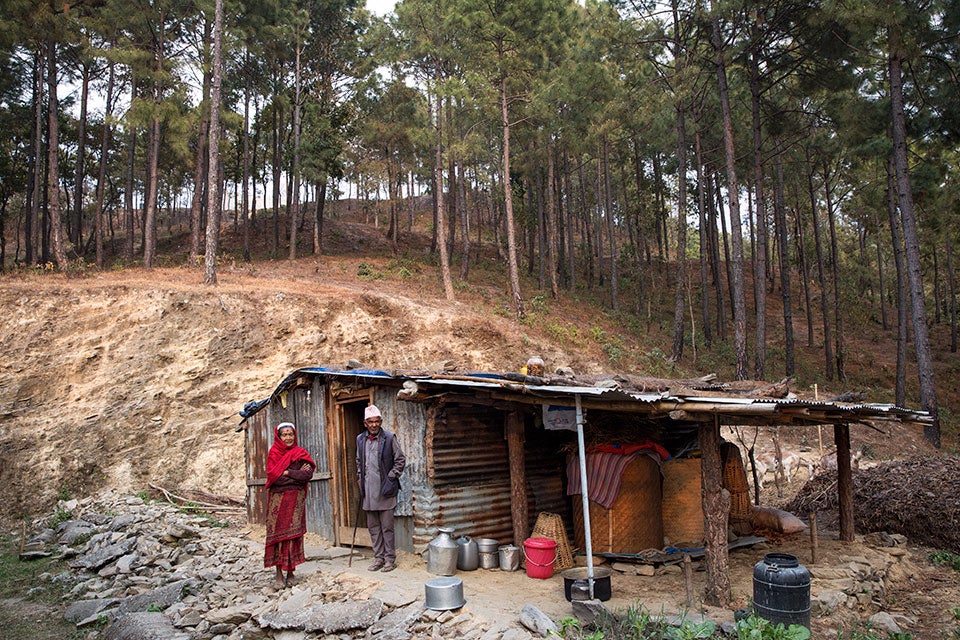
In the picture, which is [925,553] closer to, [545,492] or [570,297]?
[545,492]

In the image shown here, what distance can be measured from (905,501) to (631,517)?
5.12m

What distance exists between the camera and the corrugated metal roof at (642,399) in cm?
606

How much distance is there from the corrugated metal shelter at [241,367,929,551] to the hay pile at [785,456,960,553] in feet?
3.98

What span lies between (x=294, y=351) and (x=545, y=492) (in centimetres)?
1022

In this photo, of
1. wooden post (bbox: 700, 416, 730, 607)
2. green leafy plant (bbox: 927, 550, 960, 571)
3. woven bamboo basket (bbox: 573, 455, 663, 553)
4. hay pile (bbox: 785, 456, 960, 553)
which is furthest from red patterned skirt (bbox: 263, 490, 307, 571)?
hay pile (bbox: 785, 456, 960, 553)

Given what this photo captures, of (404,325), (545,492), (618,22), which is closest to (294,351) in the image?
(404,325)

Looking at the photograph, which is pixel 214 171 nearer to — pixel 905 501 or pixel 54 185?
pixel 54 185

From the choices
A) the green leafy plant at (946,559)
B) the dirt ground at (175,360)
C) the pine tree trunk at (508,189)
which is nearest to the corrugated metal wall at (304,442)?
the dirt ground at (175,360)

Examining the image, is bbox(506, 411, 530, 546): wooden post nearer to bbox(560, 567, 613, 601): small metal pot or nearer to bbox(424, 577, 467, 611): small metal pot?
bbox(560, 567, 613, 601): small metal pot

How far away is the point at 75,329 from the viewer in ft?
52.5

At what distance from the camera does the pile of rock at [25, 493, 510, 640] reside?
5922 millimetres

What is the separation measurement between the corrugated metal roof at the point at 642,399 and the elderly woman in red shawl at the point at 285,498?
1574mm

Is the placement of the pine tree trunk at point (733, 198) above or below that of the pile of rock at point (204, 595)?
above

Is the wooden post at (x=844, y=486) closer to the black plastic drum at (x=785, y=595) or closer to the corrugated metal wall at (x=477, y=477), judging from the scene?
the corrugated metal wall at (x=477, y=477)
